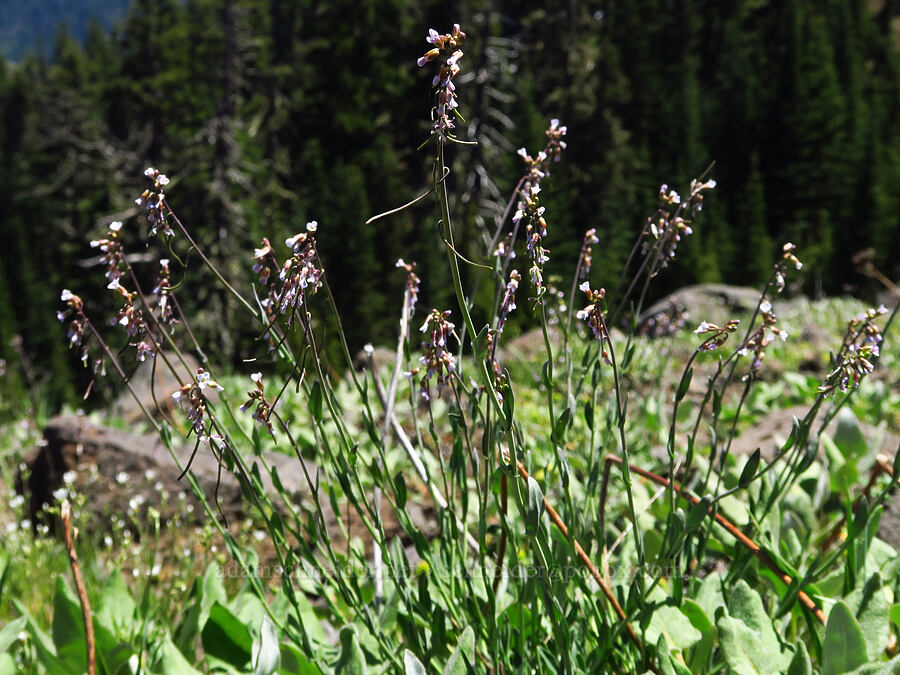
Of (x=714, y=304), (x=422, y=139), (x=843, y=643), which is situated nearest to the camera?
(x=843, y=643)

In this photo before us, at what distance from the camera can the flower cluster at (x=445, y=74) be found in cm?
97

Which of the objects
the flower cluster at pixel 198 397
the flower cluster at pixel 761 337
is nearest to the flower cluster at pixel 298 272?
the flower cluster at pixel 198 397

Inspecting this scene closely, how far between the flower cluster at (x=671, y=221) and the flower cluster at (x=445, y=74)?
0.67 m

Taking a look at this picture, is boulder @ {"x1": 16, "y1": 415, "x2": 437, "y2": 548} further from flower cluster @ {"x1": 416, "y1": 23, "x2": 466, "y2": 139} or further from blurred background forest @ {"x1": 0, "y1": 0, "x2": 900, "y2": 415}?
blurred background forest @ {"x1": 0, "y1": 0, "x2": 900, "y2": 415}

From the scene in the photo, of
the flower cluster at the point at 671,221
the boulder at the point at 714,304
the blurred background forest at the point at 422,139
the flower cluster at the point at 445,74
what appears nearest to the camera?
the flower cluster at the point at 445,74

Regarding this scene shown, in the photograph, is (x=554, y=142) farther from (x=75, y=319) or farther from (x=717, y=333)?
(x=75, y=319)

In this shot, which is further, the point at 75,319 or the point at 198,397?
the point at 75,319

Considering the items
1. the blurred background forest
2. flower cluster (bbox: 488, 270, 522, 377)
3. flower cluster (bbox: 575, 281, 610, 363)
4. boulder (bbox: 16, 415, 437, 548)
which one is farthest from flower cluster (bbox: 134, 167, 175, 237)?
the blurred background forest

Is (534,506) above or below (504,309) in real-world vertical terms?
below

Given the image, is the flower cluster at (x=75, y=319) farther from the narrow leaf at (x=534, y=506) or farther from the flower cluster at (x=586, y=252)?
the flower cluster at (x=586, y=252)

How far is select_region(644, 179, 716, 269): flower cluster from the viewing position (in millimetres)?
1539

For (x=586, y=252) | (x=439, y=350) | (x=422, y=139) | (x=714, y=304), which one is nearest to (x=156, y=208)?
(x=439, y=350)

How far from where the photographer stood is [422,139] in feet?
77.8

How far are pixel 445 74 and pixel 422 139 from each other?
2349cm
